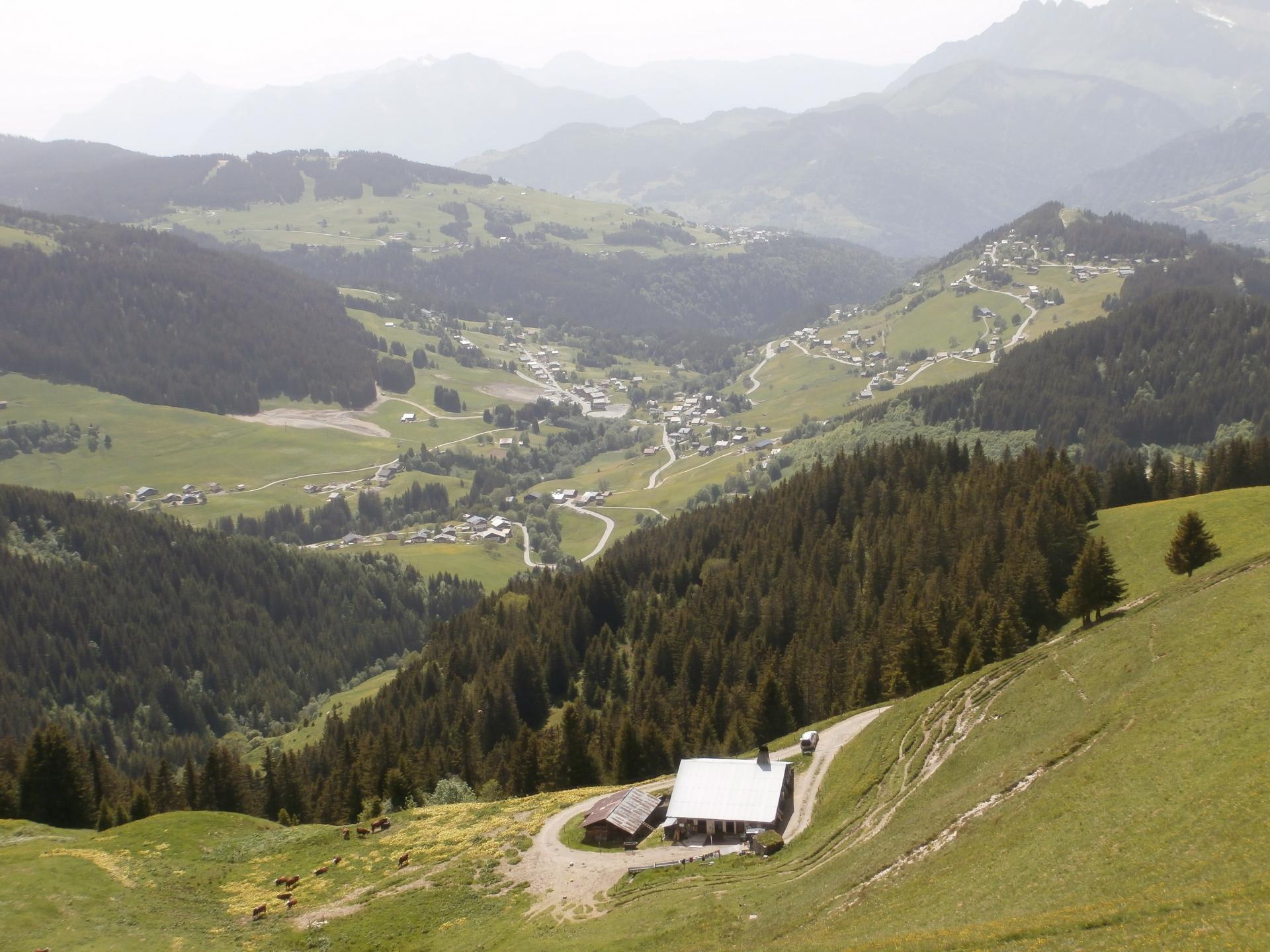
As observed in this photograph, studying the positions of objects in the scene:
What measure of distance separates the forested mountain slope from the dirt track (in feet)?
68.6

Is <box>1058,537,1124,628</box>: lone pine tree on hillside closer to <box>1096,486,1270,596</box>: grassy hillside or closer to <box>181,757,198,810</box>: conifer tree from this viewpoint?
<box>1096,486,1270,596</box>: grassy hillside

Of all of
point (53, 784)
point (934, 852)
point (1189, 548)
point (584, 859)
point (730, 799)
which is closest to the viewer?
point (934, 852)

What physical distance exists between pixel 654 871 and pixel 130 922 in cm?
3415

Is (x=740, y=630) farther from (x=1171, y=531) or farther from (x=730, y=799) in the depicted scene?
(x=730, y=799)

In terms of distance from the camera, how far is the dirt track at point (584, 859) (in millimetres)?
65438

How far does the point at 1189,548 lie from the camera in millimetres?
89000

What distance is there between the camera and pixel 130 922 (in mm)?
63438

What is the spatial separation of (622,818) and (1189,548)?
56.8 metres

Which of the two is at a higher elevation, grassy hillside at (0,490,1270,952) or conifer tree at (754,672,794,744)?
grassy hillside at (0,490,1270,952)

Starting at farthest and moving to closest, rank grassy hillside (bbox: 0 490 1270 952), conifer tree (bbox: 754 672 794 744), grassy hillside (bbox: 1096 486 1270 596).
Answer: conifer tree (bbox: 754 672 794 744)
grassy hillside (bbox: 1096 486 1270 596)
grassy hillside (bbox: 0 490 1270 952)

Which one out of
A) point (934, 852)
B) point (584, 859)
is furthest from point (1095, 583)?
point (584, 859)

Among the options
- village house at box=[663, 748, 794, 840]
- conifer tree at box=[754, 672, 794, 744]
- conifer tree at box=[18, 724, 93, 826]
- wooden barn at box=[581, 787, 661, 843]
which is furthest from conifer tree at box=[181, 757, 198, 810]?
conifer tree at box=[754, 672, 794, 744]

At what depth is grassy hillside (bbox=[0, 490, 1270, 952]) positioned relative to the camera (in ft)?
132

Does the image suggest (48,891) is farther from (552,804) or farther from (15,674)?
(15,674)
